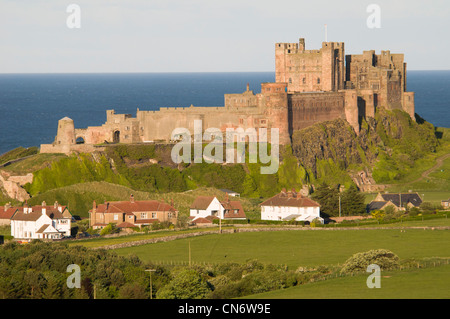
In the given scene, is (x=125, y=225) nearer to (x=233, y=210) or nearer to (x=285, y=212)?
(x=233, y=210)

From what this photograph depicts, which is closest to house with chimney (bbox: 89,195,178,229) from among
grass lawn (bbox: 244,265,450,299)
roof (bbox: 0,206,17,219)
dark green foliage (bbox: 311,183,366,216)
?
roof (bbox: 0,206,17,219)

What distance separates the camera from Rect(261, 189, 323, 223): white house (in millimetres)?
90438

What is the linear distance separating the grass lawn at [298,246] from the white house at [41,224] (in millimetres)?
8377

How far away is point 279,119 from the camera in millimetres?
111000

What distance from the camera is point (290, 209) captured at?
300ft

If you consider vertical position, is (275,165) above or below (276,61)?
below

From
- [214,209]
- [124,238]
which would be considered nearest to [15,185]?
[214,209]

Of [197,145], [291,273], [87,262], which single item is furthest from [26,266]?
[197,145]

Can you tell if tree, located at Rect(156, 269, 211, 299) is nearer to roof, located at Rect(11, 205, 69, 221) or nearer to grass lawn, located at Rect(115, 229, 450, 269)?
grass lawn, located at Rect(115, 229, 450, 269)

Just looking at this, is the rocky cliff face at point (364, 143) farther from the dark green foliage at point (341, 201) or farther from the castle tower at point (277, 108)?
the dark green foliage at point (341, 201)

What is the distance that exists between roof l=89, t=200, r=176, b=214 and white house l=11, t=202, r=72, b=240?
157 inches

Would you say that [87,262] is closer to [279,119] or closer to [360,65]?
[279,119]

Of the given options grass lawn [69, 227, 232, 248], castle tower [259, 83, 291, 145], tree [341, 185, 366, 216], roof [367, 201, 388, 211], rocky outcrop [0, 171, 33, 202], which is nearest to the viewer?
grass lawn [69, 227, 232, 248]
